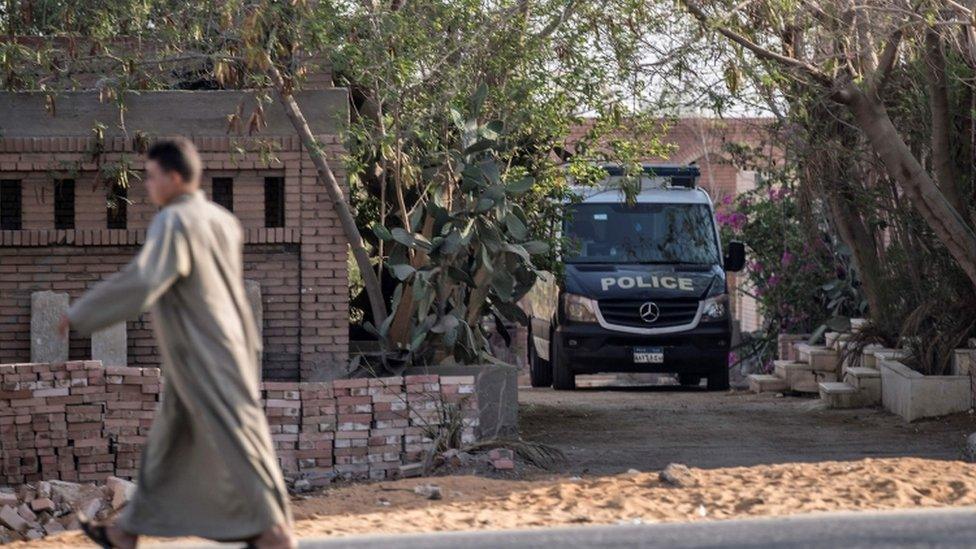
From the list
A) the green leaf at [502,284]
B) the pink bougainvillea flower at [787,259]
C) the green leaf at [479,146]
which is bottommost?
the green leaf at [502,284]

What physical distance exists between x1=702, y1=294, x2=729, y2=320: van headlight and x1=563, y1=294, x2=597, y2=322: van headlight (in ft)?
4.55

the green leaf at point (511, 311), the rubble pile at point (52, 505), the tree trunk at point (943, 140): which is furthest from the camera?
the tree trunk at point (943, 140)

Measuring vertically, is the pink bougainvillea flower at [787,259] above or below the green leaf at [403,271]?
above

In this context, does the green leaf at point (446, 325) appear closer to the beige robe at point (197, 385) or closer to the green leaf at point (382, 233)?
the green leaf at point (382, 233)

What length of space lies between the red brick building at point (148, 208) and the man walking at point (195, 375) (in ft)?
22.4

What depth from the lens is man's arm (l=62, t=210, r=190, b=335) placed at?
6.16 metres

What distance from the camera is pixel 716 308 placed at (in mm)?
19250

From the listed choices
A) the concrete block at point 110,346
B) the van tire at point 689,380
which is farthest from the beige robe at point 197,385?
the van tire at point 689,380

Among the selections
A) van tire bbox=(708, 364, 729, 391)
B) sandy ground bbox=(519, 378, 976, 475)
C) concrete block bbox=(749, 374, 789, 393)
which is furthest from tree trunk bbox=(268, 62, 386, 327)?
concrete block bbox=(749, 374, 789, 393)

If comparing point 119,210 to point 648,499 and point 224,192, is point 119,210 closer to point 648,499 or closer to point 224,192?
point 224,192

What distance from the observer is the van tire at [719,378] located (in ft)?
66.5

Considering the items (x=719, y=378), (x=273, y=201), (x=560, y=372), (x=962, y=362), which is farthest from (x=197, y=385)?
(x=719, y=378)

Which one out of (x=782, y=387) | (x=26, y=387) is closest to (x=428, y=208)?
(x=26, y=387)

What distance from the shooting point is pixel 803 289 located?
73.6ft
